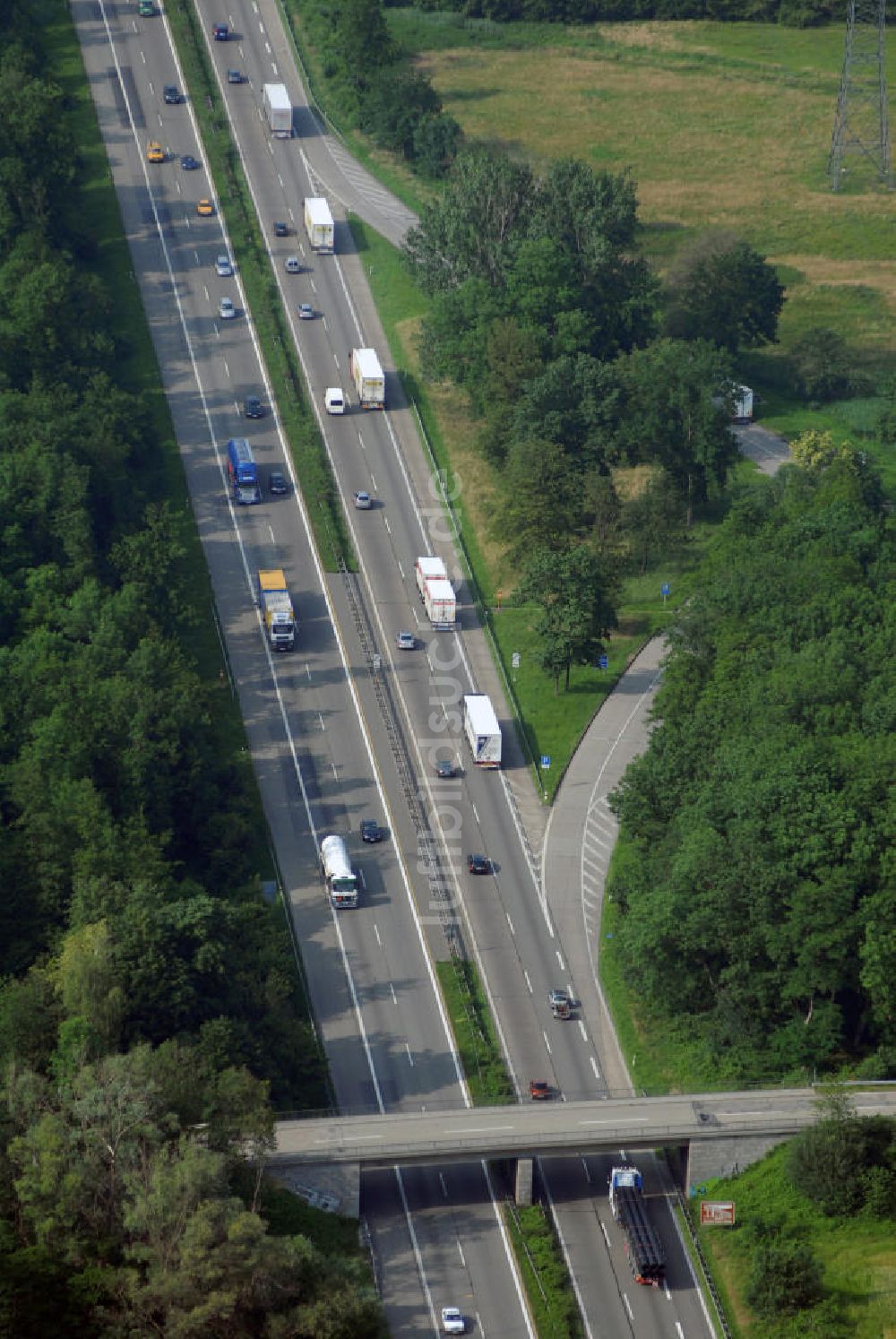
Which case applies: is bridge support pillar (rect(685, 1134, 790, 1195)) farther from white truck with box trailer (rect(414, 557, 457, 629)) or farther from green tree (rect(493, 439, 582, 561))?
green tree (rect(493, 439, 582, 561))

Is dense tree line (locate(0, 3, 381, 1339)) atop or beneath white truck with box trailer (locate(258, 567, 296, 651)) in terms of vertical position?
atop

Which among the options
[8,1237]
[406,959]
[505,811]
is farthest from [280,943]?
[8,1237]

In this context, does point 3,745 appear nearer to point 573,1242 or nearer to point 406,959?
point 406,959

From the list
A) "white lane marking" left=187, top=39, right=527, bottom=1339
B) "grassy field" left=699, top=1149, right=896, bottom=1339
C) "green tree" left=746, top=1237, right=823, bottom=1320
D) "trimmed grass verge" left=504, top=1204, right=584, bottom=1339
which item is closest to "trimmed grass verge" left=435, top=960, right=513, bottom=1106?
"white lane marking" left=187, top=39, right=527, bottom=1339

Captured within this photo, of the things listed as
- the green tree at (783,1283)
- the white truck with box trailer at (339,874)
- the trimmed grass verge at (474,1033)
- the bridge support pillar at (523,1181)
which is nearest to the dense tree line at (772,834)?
the trimmed grass verge at (474,1033)

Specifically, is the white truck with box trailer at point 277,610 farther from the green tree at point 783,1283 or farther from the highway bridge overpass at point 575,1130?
the green tree at point 783,1283

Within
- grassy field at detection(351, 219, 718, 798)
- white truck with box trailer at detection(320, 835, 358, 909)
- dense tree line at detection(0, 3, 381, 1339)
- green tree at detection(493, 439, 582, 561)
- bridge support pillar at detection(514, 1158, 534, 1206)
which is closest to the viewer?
dense tree line at detection(0, 3, 381, 1339)

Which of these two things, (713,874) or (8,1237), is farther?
(713,874)
